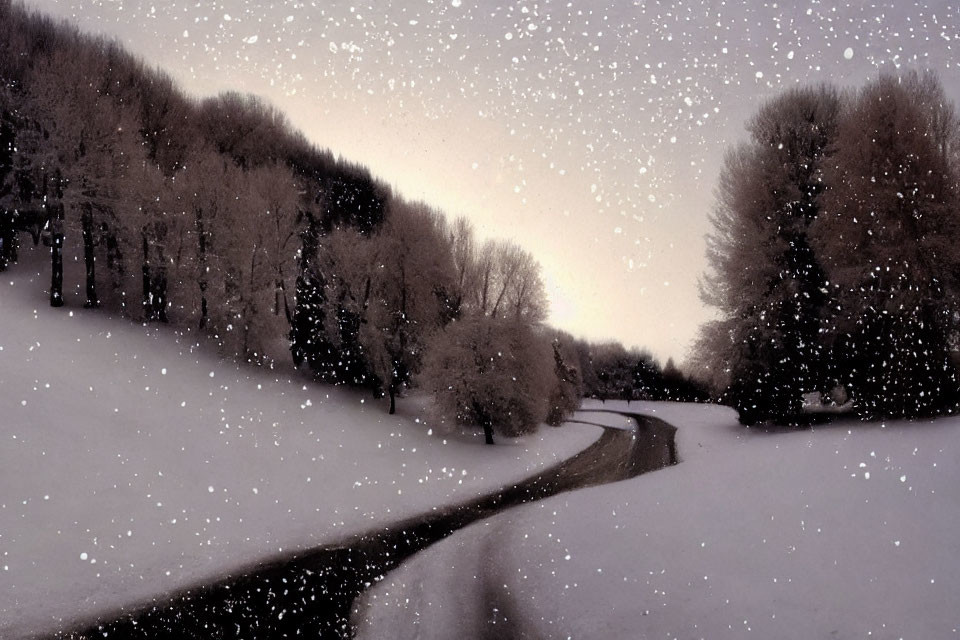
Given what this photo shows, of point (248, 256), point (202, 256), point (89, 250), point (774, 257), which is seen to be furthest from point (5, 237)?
point (774, 257)

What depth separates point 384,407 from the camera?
3497 centimetres

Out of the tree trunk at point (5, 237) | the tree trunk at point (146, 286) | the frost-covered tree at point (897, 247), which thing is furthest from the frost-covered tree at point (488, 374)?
the tree trunk at point (5, 237)

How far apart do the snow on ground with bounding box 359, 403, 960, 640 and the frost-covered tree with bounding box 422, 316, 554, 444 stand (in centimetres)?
1362

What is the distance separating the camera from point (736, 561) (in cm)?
1136

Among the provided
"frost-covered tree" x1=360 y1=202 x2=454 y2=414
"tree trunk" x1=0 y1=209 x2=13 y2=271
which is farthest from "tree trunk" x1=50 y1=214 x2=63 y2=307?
"frost-covered tree" x1=360 y1=202 x2=454 y2=414

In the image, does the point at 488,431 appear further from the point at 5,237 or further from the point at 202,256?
the point at 5,237

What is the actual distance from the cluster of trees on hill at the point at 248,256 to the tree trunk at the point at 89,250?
9cm

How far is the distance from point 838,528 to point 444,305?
26013mm

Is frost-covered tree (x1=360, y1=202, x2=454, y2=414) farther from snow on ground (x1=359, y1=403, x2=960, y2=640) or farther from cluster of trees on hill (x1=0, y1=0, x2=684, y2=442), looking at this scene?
snow on ground (x1=359, y1=403, x2=960, y2=640)

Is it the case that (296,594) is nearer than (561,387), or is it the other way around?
(296,594)

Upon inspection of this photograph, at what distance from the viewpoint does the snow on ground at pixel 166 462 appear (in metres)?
14.4

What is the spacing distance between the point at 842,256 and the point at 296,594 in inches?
810

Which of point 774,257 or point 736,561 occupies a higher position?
point 774,257

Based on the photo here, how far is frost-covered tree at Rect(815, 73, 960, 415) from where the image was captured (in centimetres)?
1983
